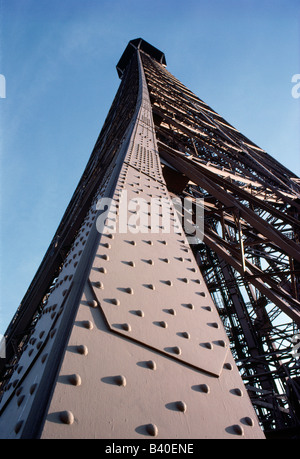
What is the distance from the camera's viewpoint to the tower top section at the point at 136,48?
31000 mm

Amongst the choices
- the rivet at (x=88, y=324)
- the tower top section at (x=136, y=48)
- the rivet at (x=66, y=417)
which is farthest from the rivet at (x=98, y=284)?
the tower top section at (x=136, y=48)

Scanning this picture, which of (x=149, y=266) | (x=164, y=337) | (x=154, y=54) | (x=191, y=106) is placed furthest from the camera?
(x=154, y=54)

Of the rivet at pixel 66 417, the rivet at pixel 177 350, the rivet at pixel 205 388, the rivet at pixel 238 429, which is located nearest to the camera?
the rivet at pixel 66 417

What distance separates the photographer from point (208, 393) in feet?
Answer: 3.53

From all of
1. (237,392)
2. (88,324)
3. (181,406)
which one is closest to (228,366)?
(237,392)

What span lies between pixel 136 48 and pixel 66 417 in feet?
117

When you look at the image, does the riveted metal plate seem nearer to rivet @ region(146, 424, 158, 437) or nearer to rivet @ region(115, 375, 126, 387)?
rivet @ region(115, 375, 126, 387)

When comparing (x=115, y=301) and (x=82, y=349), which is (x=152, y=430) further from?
(x=115, y=301)

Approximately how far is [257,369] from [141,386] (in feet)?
38.6

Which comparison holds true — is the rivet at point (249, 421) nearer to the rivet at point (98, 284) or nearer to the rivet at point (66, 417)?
the rivet at point (66, 417)

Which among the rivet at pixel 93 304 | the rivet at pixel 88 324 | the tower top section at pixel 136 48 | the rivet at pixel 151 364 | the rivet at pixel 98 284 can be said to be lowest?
the rivet at pixel 151 364

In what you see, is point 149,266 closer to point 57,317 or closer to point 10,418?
point 57,317

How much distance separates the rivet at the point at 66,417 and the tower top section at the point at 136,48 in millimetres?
35616
